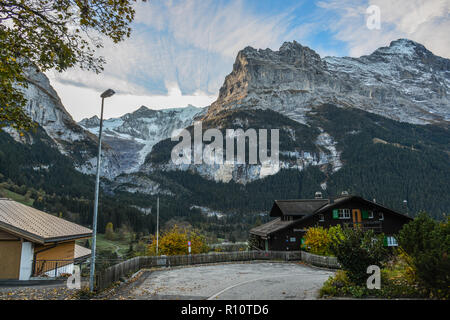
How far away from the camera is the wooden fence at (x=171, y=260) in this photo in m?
14.6

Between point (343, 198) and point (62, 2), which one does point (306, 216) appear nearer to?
point (343, 198)

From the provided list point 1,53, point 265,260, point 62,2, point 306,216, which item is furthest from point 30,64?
point 306,216

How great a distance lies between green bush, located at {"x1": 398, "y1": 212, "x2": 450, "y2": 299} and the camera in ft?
34.1

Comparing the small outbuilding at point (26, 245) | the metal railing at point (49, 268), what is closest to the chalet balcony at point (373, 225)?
the metal railing at point (49, 268)

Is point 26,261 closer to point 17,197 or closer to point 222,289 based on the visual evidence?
point 222,289

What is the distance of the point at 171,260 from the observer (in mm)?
26828

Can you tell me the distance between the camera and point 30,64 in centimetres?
1102

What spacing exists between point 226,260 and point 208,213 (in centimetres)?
16527

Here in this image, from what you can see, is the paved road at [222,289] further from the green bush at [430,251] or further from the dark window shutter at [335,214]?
the dark window shutter at [335,214]

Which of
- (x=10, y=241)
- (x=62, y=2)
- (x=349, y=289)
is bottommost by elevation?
(x=349, y=289)

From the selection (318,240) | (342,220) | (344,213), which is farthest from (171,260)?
(344,213)

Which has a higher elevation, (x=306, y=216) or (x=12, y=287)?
(x=306, y=216)
